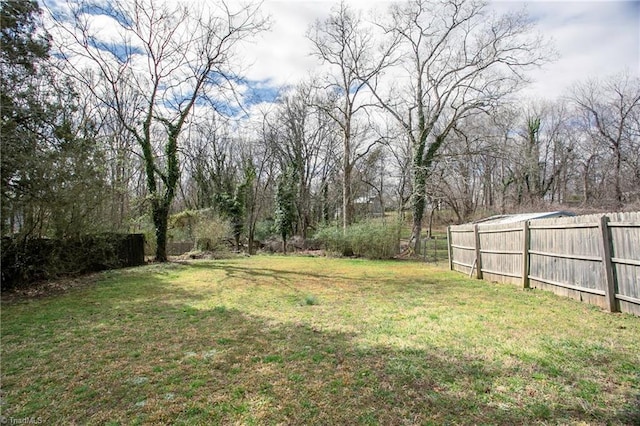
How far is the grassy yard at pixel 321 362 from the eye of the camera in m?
2.36

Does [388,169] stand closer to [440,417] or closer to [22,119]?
[22,119]

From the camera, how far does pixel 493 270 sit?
27.0 feet

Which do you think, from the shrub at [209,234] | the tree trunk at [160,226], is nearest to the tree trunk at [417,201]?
the shrub at [209,234]

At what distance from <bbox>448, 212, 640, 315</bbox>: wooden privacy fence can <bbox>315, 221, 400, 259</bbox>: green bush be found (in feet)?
19.8

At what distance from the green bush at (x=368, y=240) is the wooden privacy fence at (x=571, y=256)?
6.02 m

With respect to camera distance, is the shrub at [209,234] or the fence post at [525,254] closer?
the fence post at [525,254]

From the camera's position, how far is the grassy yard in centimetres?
236

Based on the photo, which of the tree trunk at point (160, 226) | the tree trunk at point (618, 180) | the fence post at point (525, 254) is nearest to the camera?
the fence post at point (525, 254)

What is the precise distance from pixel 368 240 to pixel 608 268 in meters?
10.4

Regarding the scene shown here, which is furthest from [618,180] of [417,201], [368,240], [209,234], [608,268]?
[209,234]

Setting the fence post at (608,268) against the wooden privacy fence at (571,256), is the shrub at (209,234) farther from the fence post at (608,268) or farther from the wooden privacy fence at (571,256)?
the fence post at (608,268)

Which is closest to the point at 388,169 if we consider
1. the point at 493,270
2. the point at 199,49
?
the point at 199,49

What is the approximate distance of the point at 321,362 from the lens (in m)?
3.23

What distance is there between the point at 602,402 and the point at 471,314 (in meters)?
2.53
